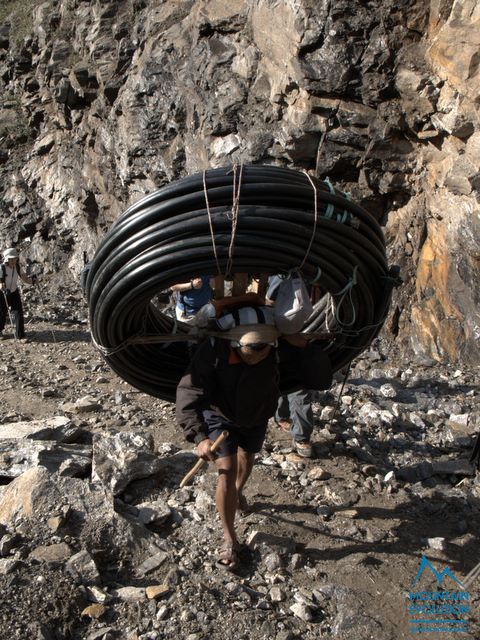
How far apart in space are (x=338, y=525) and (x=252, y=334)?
1.69m

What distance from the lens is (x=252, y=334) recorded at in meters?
3.25

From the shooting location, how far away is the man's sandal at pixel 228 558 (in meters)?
3.57

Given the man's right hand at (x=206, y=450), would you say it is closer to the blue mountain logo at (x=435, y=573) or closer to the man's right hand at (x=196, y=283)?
the blue mountain logo at (x=435, y=573)

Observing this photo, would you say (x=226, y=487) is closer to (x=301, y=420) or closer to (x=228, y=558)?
(x=228, y=558)

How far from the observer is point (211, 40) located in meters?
11.0

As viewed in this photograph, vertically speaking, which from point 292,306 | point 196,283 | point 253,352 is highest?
point 196,283

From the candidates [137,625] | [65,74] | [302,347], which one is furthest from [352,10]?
[65,74]

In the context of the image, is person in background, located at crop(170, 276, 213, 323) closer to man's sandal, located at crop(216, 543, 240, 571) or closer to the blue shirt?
the blue shirt

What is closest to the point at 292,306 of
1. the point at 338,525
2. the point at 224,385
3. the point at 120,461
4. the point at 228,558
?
the point at 224,385

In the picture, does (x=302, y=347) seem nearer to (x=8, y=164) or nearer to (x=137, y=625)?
(x=137, y=625)

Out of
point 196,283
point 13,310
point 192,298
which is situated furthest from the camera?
point 13,310

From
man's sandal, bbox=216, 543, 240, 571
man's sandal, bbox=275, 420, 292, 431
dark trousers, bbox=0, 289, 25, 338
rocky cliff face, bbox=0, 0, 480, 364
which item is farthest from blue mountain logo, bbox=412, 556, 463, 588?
dark trousers, bbox=0, 289, 25, 338

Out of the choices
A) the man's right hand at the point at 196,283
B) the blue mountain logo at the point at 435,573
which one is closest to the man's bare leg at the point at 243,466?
the blue mountain logo at the point at 435,573

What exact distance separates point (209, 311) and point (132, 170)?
394 inches
